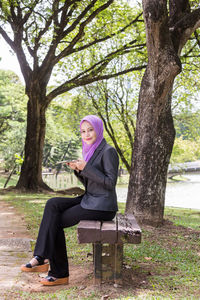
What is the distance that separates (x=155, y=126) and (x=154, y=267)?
3.08 metres

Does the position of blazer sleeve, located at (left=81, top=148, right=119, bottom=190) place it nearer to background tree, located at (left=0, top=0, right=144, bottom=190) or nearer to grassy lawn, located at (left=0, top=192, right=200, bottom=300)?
grassy lawn, located at (left=0, top=192, right=200, bottom=300)

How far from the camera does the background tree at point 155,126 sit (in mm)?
6441

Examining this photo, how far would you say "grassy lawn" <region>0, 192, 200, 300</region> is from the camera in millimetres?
3387

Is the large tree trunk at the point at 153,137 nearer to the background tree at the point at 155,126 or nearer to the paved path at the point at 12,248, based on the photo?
the background tree at the point at 155,126

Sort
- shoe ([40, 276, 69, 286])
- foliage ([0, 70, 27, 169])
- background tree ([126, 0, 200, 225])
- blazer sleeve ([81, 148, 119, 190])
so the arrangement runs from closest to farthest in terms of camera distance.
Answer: blazer sleeve ([81, 148, 119, 190]), shoe ([40, 276, 69, 286]), background tree ([126, 0, 200, 225]), foliage ([0, 70, 27, 169])

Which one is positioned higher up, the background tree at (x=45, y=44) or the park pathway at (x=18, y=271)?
the background tree at (x=45, y=44)

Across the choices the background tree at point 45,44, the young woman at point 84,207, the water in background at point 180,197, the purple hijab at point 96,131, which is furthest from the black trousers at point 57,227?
the water in background at point 180,197

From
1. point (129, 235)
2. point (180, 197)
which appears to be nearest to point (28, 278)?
point (129, 235)

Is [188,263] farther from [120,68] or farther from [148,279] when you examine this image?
[120,68]

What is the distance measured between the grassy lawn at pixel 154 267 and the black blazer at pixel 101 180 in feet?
2.61

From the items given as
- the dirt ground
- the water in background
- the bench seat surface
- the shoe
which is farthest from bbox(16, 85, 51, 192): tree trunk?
the bench seat surface

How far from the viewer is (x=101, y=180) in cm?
362

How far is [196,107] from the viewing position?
21.3 meters

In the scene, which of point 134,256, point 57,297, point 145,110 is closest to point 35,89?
point 145,110
